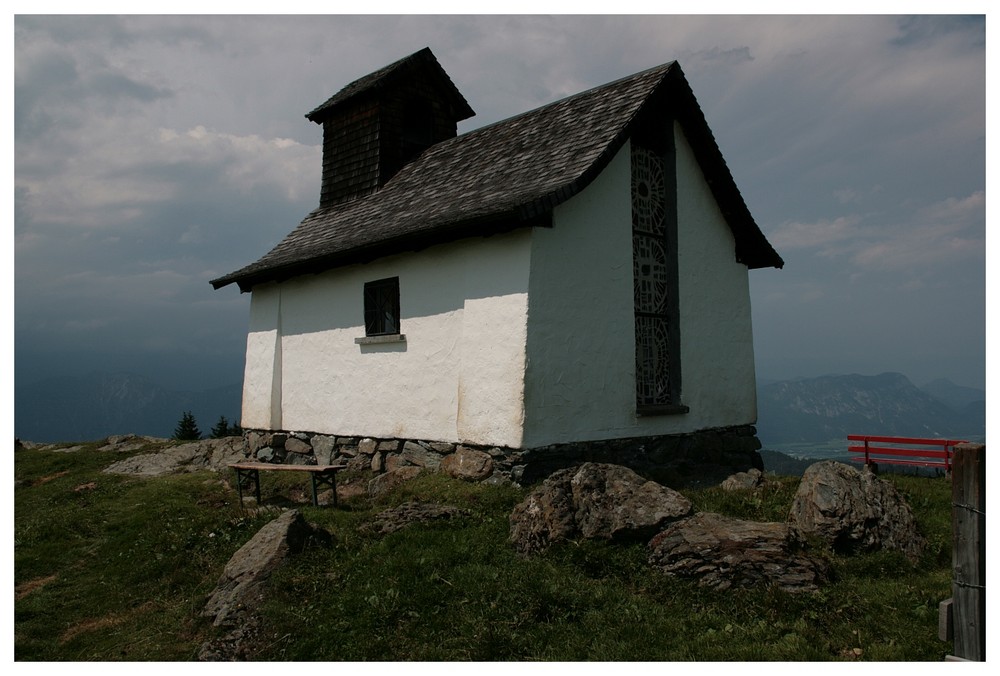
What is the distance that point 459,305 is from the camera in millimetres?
12219

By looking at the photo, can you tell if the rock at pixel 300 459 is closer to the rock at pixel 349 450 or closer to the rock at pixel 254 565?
the rock at pixel 349 450

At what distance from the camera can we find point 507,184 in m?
12.6

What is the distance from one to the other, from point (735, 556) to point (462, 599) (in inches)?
108

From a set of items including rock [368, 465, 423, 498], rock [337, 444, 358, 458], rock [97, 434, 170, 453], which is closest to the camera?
rock [368, 465, 423, 498]

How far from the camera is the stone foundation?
37.1ft

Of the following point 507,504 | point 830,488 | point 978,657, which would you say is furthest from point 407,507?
point 978,657

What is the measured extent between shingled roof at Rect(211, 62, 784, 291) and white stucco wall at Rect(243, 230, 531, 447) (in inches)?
16.0

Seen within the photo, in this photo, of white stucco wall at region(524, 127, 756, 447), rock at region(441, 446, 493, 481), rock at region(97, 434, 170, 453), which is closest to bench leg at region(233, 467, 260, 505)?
rock at region(441, 446, 493, 481)

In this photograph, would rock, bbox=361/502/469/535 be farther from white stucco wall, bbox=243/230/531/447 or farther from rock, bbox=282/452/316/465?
rock, bbox=282/452/316/465

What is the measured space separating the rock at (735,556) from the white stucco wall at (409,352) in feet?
12.6

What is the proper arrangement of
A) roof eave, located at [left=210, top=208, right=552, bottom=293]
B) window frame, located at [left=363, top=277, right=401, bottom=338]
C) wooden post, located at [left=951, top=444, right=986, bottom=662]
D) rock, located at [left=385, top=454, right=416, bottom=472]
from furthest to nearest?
1. window frame, located at [left=363, top=277, right=401, bottom=338]
2. rock, located at [left=385, top=454, right=416, bottom=472]
3. roof eave, located at [left=210, top=208, right=552, bottom=293]
4. wooden post, located at [left=951, top=444, right=986, bottom=662]

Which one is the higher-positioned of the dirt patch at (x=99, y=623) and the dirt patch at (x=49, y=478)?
the dirt patch at (x=49, y=478)

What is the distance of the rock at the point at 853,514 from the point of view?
7.98 metres

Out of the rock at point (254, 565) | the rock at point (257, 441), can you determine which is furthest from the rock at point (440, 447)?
the rock at point (257, 441)
